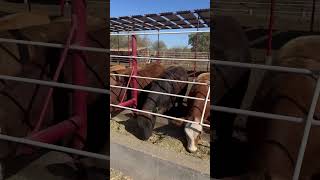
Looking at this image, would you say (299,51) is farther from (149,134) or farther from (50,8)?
(149,134)

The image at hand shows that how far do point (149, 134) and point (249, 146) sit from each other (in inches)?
67.6

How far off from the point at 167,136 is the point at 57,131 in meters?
1.76

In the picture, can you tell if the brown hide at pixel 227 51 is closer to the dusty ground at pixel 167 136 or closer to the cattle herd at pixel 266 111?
the cattle herd at pixel 266 111

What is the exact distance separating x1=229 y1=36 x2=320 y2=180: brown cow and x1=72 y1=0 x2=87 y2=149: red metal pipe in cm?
40

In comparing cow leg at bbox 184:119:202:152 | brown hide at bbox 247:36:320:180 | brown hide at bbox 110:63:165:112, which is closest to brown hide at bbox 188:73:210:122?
cow leg at bbox 184:119:202:152

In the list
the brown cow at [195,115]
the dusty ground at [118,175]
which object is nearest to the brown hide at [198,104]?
the brown cow at [195,115]

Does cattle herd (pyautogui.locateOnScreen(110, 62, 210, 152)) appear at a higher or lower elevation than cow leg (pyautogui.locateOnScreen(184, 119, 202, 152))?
higher

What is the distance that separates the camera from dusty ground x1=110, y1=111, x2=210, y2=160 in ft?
7.36

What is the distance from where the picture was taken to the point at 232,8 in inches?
45.7

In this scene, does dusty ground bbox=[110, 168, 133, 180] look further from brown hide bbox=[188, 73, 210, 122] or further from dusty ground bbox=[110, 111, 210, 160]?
brown hide bbox=[188, 73, 210, 122]

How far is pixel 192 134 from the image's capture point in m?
2.33

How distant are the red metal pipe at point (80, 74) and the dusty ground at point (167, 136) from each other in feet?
4.26

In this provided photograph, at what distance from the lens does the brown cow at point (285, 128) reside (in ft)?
2.06

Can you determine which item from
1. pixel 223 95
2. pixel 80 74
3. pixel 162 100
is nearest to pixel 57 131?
pixel 80 74
